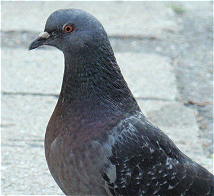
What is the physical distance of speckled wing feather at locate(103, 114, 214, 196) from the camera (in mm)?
2951

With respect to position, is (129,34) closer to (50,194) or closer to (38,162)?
(38,162)

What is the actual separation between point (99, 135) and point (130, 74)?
134 inches

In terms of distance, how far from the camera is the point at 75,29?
2916 millimetres

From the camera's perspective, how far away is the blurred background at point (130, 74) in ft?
14.8

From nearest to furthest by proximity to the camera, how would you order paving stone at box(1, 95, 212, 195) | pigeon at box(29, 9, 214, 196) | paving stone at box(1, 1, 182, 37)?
pigeon at box(29, 9, 214, 196)
paving stone at box(1, 95, 212, 195)
paving stone at box(1, 1, 182, 37)

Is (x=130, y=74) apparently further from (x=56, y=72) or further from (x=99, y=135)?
(x=99, y=135)

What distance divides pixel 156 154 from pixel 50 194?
4.29ft

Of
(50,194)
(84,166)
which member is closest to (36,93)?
(50,194)

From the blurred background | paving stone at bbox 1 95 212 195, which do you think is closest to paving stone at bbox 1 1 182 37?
the blurred background

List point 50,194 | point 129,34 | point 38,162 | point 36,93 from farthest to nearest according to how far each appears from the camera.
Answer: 1. point 129,34
2. point 36,93
3. point 38,162
4. point 50,194

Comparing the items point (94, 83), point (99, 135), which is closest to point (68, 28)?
point (94, 83)

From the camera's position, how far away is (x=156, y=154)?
303cm

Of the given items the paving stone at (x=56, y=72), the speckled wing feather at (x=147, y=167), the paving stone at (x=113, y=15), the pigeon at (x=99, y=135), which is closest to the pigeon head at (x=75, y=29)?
the pigeon at (x=99, y=135)

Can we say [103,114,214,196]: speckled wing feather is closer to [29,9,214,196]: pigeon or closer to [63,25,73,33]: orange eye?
[29,9,214,196]: pigeon
